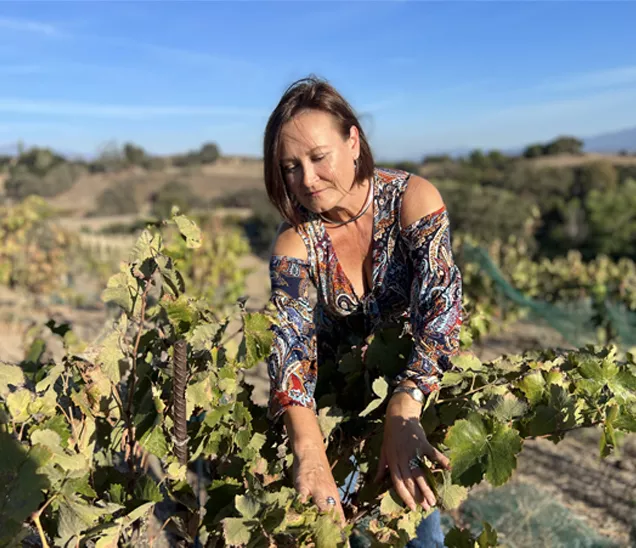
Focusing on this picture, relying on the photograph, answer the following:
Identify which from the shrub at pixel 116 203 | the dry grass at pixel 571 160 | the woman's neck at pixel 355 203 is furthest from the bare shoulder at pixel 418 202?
the dry grass at pixel 571 160

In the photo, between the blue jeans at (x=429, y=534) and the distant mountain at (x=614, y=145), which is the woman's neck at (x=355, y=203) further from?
the distant mountain at (x=614, y=145)

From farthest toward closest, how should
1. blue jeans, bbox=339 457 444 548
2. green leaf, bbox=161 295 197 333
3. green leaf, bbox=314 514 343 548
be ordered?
blue jeans, bbox=339 457 444 548, green leaf, bbox=161 295 197 333, green leaf, bbox=314 514 343 548

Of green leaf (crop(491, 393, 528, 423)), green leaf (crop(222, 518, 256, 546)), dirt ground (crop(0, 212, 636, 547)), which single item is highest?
green leaf (crop(491, 393, 528, 423))

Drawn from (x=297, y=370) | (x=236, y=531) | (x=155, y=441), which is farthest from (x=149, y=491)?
(x=297, y=370)

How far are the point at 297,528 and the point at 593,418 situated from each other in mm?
690

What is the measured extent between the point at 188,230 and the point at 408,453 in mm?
705

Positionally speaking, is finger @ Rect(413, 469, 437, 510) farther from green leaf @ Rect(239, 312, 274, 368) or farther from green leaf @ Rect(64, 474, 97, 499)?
green leaf @ Rect(64, 474, 97, 499)

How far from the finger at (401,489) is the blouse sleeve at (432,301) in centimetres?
20

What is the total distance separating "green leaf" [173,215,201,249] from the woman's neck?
417mm

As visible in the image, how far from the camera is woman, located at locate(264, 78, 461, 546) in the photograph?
1333 millimetres

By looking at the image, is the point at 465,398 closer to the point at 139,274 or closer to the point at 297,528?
the point at 297,528

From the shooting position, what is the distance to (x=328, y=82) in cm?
168

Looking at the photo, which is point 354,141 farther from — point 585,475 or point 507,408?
point 585,475

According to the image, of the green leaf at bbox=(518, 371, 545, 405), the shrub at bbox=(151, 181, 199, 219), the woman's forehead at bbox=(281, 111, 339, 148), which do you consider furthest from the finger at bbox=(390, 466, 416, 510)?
the shrub at bbox=(151, 181, 199, 219)
